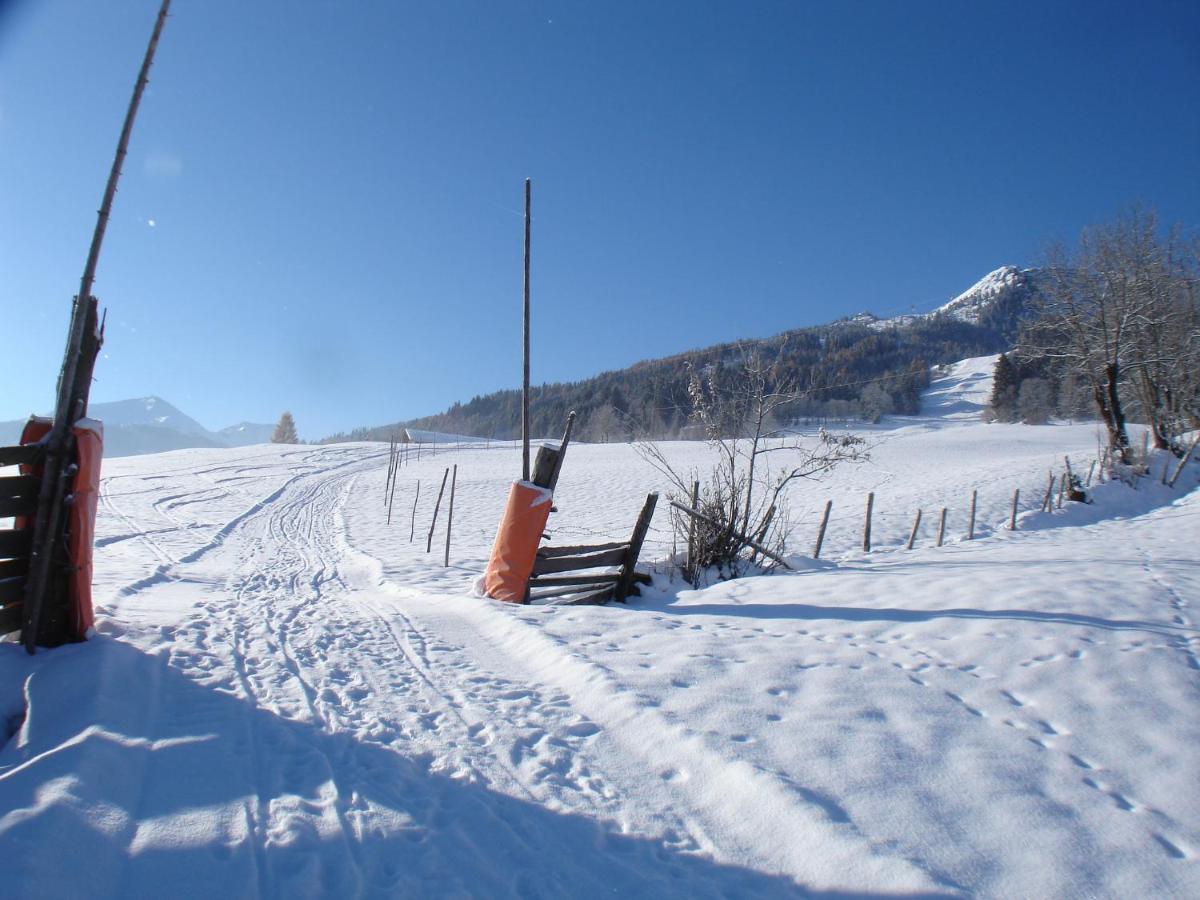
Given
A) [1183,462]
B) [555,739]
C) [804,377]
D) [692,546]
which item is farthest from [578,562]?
[1183,462]

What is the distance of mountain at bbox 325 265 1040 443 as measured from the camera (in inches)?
507

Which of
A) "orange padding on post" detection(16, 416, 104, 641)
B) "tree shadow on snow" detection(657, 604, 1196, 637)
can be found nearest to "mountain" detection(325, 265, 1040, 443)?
"tree shadow on snow" detection(657, 604, 1196, 637)

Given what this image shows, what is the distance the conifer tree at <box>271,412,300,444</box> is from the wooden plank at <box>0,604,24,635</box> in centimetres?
8802

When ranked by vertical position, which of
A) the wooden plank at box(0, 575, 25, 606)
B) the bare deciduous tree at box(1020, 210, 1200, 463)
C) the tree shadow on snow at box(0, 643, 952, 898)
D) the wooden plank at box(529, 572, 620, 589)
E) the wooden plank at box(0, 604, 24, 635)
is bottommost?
the wooden plank at box(529, 572, 620, 589)

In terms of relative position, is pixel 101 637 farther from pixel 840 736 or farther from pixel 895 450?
pixel 895 450

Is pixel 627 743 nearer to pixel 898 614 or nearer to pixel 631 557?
pixel 898 614

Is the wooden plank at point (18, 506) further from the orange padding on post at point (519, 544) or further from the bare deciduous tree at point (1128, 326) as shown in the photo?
the bare deciduous tree at point (1128, 326)

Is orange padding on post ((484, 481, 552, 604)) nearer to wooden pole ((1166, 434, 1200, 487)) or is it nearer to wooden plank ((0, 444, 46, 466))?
wooden plank ((0, 444, 46, 466))

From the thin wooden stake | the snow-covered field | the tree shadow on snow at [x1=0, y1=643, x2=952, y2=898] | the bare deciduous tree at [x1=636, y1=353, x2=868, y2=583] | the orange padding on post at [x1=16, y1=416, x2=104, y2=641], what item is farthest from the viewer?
the bare deciduous tree at [x1=636, y1=353, x2=868, y2=583]

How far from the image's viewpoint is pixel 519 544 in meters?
7.23

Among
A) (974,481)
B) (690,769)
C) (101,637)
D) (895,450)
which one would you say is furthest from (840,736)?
(895,450)

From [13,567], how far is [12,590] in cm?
16

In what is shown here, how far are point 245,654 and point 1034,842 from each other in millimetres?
5446

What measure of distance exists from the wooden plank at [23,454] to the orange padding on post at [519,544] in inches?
169
